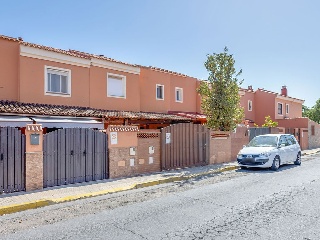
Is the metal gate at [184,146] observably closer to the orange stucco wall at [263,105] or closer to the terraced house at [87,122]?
the terraced house at [87,122]

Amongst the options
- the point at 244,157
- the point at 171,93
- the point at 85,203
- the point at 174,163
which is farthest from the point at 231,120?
the point at 85,203

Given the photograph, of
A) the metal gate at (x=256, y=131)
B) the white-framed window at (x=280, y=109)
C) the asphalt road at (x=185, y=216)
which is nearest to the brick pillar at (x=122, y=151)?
the asphalt road at (x=185, y=216)

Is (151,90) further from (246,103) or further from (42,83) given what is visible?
(246,103)

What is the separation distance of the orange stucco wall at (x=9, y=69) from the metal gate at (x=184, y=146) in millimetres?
7883

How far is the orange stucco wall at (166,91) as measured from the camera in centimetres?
2167

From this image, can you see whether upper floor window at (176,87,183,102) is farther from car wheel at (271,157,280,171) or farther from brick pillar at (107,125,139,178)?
brick pillar at (107,125,139,178)

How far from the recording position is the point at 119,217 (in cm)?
651

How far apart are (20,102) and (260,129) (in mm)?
16129

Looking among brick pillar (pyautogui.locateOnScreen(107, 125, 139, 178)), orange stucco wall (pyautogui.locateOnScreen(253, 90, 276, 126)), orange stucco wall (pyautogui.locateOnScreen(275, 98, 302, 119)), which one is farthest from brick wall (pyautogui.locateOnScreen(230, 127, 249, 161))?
orange stucco wall (pyautogui.locateOnScreen(275, 98, 302, 119))

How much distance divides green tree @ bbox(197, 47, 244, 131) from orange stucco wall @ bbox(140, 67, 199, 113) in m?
5.55

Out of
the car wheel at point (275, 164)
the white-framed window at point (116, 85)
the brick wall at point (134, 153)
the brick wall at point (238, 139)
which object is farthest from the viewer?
the white-framed window at point (116, 85)

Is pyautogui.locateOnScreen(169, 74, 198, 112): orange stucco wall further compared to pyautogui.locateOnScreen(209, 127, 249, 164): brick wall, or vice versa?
pyautogui.locateOnScreen(169, 74, 198, 112): orange stucco wall

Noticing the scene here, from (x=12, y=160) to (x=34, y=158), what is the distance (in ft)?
2.04

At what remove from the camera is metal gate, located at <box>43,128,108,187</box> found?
9625 millimetres
